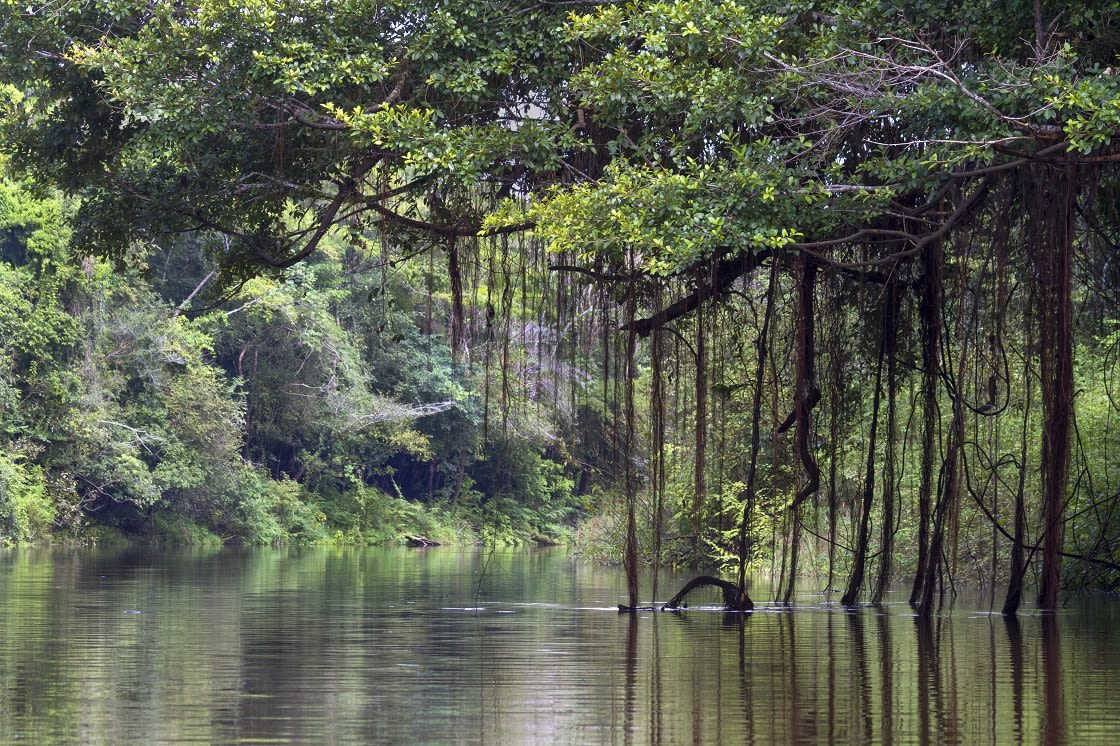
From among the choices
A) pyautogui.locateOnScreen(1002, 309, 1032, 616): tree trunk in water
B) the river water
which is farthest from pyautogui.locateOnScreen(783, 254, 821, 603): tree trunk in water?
pyautogui.locateOnScreen(1002, 309, 1032, 616): tree trunk in water

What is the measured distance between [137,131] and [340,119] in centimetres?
474

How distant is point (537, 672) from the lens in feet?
37.7

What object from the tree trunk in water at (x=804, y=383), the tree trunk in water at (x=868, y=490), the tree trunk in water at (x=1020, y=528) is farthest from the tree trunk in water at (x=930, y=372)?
the tree trunk in water at (x=804, y=383)

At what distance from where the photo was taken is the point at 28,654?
12641 mm

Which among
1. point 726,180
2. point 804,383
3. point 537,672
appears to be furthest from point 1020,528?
point 537,672

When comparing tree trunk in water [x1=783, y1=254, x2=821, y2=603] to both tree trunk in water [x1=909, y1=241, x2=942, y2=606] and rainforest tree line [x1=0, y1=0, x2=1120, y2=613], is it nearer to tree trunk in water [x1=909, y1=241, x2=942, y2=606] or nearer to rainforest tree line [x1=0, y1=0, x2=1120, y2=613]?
rainforest tree line [x1=0, y1=0, x2=1120, y2=613]

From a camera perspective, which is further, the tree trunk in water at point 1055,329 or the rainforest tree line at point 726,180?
the rainforest tree line at point 726,180

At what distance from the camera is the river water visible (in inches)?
334

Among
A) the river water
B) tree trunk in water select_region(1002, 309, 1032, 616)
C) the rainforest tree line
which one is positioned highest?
the rainforest tree line

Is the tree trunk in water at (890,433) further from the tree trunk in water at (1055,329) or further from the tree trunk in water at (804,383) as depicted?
the tree trunk in water at (1055,329)

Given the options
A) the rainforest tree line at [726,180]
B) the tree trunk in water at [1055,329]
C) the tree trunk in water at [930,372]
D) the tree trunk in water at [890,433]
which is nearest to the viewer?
the tree trunk in water at [1055,329]

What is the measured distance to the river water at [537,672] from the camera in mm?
8492

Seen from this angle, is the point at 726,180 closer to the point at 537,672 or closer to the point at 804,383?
the point at 804,383

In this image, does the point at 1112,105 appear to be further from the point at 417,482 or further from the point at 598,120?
the point at 417,482
